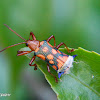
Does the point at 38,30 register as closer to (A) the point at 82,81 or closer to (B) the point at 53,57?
(B) the point at 53,57

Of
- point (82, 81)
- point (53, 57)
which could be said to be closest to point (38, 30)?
point (53, 57)

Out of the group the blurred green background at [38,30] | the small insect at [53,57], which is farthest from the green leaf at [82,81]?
the blurred green background at [38,30]

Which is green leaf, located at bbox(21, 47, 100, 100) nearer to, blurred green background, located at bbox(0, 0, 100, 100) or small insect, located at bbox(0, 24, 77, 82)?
small insect, located at bbox(0, 24, 77, 82)

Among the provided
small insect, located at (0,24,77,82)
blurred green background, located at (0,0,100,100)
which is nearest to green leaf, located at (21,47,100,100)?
small insect, located at (0,24,77,82)

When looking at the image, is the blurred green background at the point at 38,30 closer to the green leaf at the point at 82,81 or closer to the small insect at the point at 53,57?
the small insect at the point at 53,57

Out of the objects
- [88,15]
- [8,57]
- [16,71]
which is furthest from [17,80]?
[88,15]
